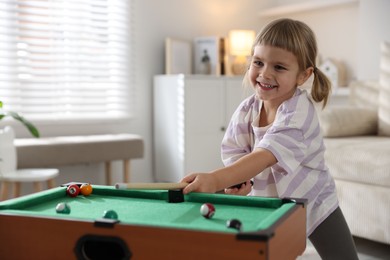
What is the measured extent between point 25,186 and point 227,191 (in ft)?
7.79

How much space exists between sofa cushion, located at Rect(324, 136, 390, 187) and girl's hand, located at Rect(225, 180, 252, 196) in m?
1.18

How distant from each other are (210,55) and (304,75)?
2.77 metres

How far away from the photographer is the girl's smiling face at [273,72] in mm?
1451

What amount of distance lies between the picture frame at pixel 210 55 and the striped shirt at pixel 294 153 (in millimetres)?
2654

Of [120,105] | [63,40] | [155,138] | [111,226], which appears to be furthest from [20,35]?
[111,226]

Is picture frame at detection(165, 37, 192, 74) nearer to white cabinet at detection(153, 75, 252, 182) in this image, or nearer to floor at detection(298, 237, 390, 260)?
white cabinet at detection(153, 75, 252, 182)

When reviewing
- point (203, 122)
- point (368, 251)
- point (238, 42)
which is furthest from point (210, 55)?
point (368, 251)

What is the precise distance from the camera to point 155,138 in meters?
4.21

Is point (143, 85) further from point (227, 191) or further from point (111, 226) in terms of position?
point (111, 226)

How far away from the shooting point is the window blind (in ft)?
11.6

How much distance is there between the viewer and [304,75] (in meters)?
1.52

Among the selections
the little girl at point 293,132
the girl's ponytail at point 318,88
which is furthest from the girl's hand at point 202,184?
the girl's ponytail at point 318,88

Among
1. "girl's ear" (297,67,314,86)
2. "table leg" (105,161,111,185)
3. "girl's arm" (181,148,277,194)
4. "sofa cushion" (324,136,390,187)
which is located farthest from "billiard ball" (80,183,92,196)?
"table leg" (105,161,111,185)

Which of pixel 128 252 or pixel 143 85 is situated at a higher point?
pixel 143 85
